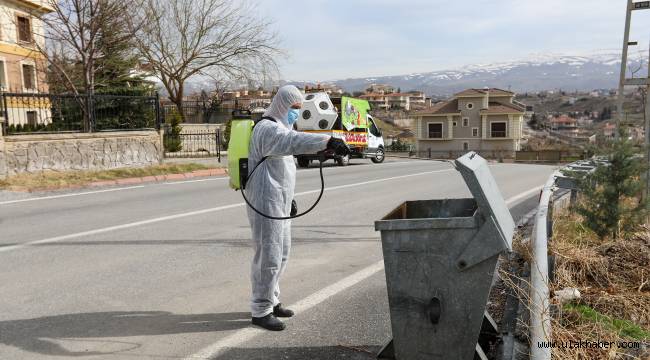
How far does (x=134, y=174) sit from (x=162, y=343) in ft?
36.3

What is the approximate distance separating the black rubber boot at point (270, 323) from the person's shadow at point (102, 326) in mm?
134

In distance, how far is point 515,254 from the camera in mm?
5996

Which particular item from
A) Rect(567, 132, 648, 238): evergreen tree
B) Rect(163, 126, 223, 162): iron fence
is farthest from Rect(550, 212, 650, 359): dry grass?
Rect(163, 126, 223, 162): iron fence

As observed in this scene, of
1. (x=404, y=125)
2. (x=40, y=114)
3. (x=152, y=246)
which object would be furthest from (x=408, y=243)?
(x=404, y=125)

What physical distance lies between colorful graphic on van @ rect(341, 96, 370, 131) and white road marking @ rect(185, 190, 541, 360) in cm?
1703

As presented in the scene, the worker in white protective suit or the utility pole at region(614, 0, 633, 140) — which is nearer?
the worker in white protective suit

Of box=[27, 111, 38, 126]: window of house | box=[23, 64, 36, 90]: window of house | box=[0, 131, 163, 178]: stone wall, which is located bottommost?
box=[0, 131, 163, 178]: stone wall

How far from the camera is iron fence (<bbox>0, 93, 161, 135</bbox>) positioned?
13.8 metres

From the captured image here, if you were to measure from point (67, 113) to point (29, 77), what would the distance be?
2607cm

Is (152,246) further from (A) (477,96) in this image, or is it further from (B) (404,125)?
(B) (404,125)

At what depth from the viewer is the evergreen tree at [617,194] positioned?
20.9ft

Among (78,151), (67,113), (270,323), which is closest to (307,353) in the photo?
(270,323)

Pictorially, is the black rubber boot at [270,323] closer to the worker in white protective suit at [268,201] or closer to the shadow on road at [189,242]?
the worker in white protective suit at [268,201]

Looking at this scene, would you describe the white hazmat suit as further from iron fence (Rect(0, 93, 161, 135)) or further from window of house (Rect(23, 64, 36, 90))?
window of house (Rect(23, 64, 36, 90))
